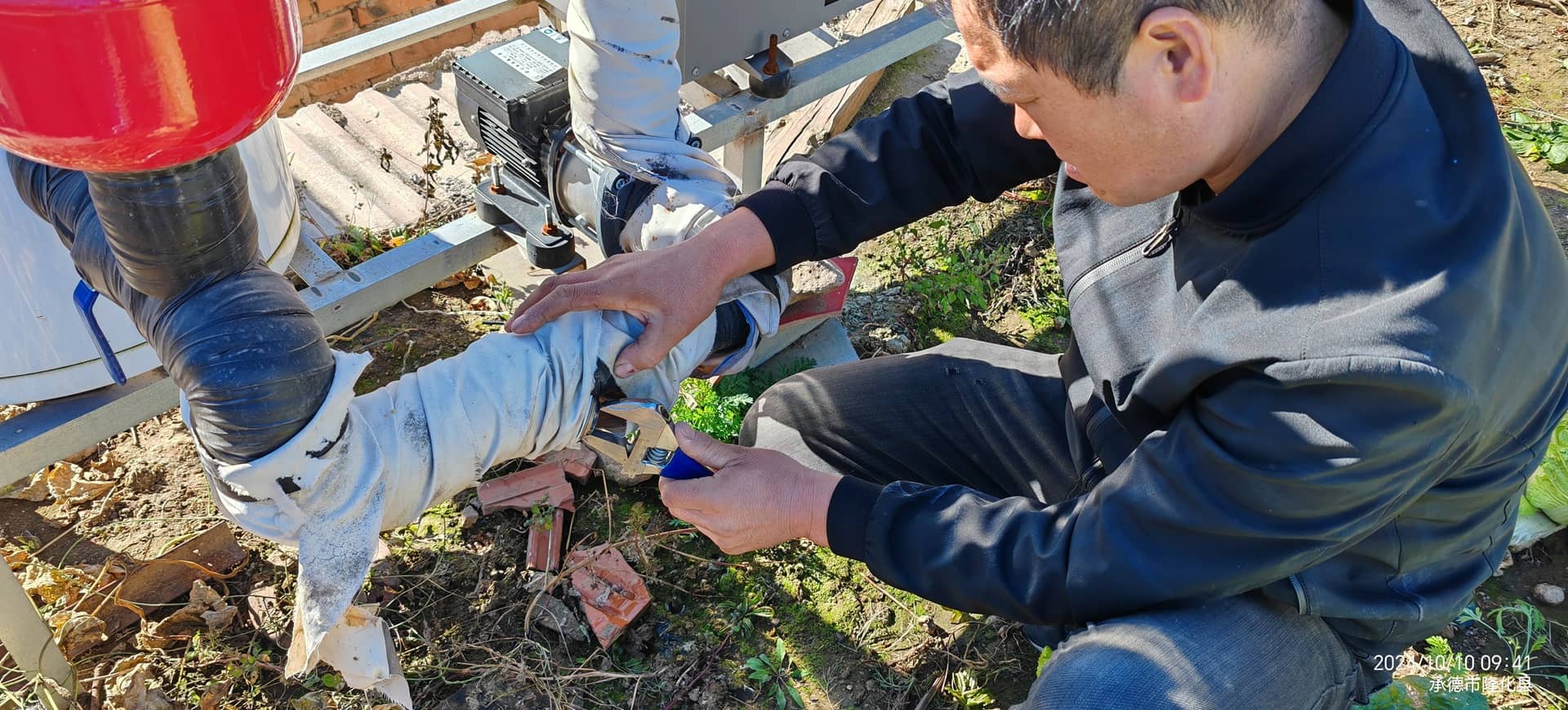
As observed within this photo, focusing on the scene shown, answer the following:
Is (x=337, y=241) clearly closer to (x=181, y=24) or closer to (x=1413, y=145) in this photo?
(x=181, y=24)

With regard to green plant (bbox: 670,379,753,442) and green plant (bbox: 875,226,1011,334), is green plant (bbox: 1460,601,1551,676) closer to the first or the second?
green plant (bbox: 875,226,1011,334)

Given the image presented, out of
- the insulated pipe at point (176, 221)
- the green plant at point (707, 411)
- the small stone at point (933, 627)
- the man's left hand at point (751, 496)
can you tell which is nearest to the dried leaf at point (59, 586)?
the insulated pipe at point (176, 221)

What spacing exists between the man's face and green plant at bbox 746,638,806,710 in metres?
1.28

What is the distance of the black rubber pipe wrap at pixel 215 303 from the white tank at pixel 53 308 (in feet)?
1.36

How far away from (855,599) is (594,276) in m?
1.02

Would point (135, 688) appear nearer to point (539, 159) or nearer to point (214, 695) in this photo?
point (214, 695)

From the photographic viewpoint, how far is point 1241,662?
66.7 inches

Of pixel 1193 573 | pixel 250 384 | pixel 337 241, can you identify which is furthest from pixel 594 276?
pixel 337 241

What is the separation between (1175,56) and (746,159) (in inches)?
76.3

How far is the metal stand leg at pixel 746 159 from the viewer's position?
3.12 m

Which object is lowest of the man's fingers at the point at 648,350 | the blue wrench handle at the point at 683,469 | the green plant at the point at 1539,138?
the green plant at the point at 1539,138

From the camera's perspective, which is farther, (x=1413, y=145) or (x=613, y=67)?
(x=613, y=67)

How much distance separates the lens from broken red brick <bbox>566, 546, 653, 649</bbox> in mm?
2367

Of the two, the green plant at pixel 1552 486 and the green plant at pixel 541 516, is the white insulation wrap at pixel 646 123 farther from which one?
the green plant at pixel 1552 486
